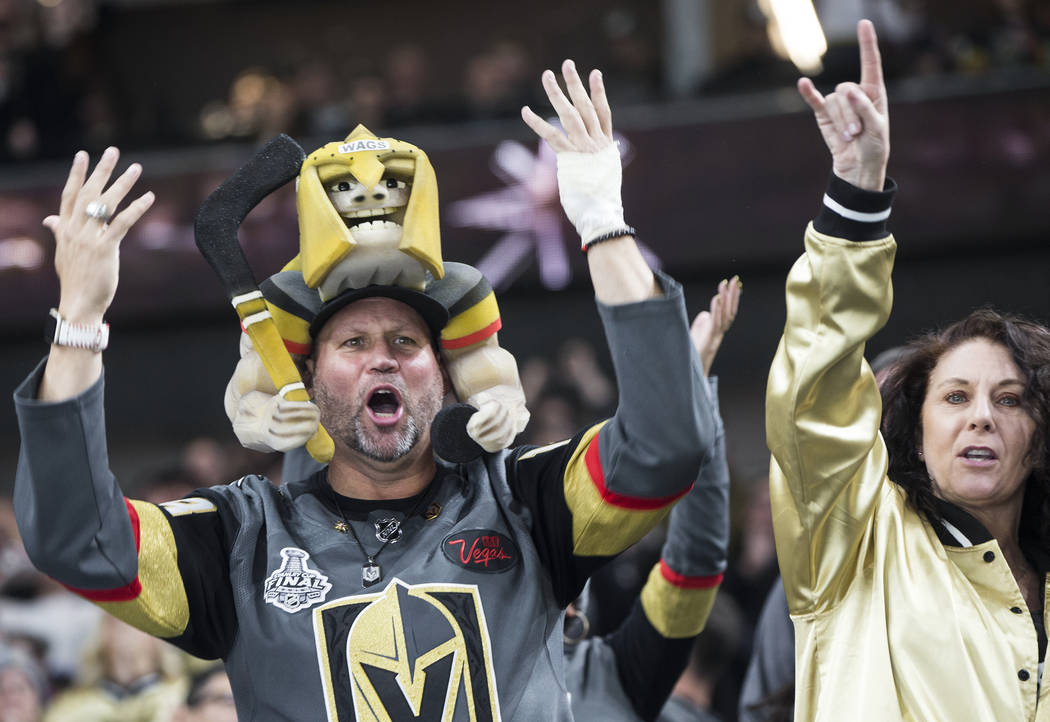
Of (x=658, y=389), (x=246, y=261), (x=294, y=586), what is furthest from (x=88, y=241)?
(x=658, y=389)

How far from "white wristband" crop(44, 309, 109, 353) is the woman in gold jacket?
1.16 m

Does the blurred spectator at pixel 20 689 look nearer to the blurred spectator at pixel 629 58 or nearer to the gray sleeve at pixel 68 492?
the gray sleeve at pixel 68 492

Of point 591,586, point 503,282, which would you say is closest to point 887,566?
point 591,586

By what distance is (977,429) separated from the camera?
8.58ft

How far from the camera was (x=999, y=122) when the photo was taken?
7566 mm

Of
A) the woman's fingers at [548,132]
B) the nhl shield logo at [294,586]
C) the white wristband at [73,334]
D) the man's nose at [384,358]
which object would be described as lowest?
the nhl shield logo at [294,586]

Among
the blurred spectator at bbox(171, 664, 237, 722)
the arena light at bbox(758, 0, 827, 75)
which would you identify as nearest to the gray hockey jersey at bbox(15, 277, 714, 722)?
the blurred spectator at bbox(171, 664, 237, 722)

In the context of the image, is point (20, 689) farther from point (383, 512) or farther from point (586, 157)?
point (586, 157)

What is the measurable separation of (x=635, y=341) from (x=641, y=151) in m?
5.68

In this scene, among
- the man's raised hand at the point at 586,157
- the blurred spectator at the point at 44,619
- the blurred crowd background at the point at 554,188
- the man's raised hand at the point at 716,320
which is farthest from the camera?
the blurred crowd background at the point at 554,188

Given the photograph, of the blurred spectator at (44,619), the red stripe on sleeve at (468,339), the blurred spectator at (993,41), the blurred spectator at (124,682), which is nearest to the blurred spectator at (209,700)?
the blurred spectator at (124,682)

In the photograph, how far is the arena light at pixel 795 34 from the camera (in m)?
7.53

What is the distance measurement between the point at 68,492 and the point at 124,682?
9.25ft

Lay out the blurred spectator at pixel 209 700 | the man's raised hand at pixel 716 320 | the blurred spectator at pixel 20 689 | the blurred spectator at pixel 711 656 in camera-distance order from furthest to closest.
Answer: the blurred spectator at pixel 20 689 → the blurred spectator at pixel 711 656 → the blurred spectator at pixel 209 700 → the man's raised hand at pixel 716 320
